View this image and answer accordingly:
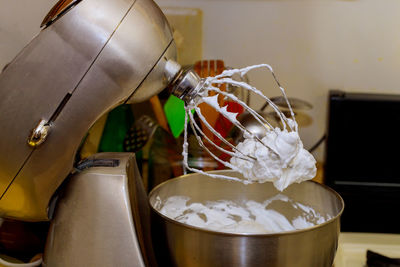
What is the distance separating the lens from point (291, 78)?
989mm

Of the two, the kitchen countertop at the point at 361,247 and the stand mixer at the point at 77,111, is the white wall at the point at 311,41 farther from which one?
the stand mixer at the point at 77,111

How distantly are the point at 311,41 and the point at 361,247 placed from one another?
17.8 inches

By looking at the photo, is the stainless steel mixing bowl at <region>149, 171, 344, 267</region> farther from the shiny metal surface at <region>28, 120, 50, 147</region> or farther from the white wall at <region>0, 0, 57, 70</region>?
the white wall at <region>0, 0, 57, 70</region>

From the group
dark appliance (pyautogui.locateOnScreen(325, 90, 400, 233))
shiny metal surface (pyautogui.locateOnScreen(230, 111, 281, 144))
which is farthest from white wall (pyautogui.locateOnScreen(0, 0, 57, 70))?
dark appliance (pyautogui.locateOnScreen(325, 90, 400, 233))

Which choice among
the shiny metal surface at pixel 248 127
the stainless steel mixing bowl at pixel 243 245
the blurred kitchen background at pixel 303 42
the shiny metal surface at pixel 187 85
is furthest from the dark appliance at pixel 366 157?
the shiny metal surface at pixel 187 85

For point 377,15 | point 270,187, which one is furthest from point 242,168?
point 377,15

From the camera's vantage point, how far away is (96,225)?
1.71 feet

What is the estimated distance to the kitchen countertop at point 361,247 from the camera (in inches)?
30.4

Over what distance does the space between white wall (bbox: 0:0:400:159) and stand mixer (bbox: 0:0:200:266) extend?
0.47 meters

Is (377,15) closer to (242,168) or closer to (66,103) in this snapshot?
(242,168)

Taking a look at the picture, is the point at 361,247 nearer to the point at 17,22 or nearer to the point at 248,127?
the point at 248,127

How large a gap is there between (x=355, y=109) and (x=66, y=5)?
0.63 metres

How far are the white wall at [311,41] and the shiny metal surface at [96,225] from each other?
535 millimetres

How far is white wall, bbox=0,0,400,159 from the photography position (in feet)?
3.12
